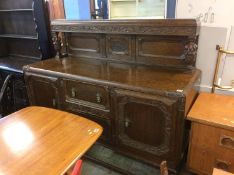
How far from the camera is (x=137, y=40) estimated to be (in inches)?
74.0

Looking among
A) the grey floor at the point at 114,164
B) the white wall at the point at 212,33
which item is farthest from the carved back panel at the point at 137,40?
the grey floor at the point at 114,164

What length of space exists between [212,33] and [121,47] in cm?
80

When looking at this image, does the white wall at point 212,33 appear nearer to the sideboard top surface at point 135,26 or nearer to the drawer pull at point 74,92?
the sideboard top surface at point 135,26

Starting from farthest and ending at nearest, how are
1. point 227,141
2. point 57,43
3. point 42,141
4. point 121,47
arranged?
point 57,43
point 121,47
point 227,141
point 42,141

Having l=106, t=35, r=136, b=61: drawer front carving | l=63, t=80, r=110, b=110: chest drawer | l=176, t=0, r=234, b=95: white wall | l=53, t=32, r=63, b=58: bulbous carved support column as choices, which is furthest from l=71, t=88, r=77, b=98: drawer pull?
l=176, t=0, r=234, b=95: white wall

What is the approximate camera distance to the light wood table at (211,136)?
4.53 ft

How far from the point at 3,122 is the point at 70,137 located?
46cm

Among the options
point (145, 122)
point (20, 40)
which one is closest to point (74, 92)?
point (145, 122)

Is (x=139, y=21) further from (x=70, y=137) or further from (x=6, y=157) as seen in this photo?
(x=6, y=157)

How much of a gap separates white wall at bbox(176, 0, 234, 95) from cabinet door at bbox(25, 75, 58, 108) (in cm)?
131

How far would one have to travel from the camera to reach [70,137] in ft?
3.64

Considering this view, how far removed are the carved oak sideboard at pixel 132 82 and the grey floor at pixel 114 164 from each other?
0.16 metres

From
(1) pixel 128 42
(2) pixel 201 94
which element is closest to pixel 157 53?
(1) pixel 128 42

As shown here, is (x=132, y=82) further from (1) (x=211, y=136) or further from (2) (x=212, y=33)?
(2) (x=212, y=33)
